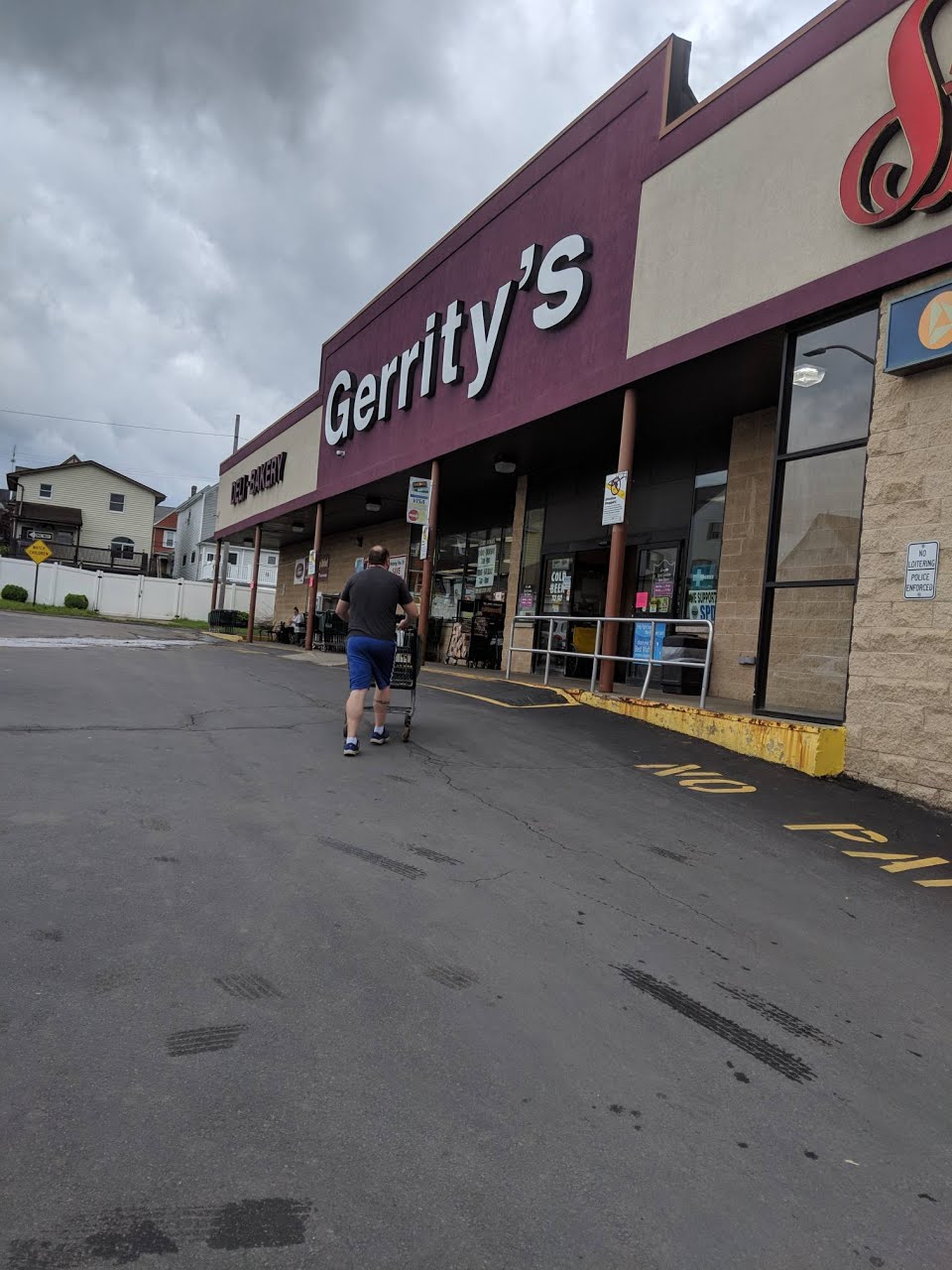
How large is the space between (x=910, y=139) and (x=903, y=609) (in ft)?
12.5

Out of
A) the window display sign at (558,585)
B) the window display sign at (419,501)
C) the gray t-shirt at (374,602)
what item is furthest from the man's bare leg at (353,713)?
the window display sign at (558,585)

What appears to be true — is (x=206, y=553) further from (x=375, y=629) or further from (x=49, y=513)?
(x=375, y=629)

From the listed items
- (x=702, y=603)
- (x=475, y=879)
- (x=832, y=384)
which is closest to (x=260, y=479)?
(x=702, y=603)

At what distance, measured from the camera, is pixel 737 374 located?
9.34 metres

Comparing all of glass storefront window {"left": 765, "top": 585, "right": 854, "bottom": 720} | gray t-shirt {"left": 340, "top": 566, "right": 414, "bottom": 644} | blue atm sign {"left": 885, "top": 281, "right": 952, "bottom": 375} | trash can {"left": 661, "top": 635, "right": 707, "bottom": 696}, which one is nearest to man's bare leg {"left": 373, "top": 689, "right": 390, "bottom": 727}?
gray t-shirt {"left": 340, "top": 566, "right": 414, "bottom": 644}

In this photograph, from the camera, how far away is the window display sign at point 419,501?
13305 millimetres

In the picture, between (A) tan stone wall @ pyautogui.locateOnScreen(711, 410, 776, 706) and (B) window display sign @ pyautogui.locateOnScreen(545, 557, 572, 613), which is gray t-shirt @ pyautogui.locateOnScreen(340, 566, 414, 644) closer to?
(A) tan stone wall @ pyautogui.locateOnScreen(711, 410, 776, 706)

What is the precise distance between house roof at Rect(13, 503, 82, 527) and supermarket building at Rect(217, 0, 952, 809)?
4221 cm

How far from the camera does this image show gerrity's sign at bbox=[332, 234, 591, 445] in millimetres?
10914

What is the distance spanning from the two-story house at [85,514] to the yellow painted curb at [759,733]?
50498 millimetres

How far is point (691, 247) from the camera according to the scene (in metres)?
8.97

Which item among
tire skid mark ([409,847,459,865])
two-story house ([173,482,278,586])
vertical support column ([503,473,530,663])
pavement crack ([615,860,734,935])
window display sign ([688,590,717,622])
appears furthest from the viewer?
two-story house ([173,482,278,586])

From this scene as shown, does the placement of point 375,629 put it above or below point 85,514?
below

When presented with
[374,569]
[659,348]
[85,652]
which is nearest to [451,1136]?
[374,569]
